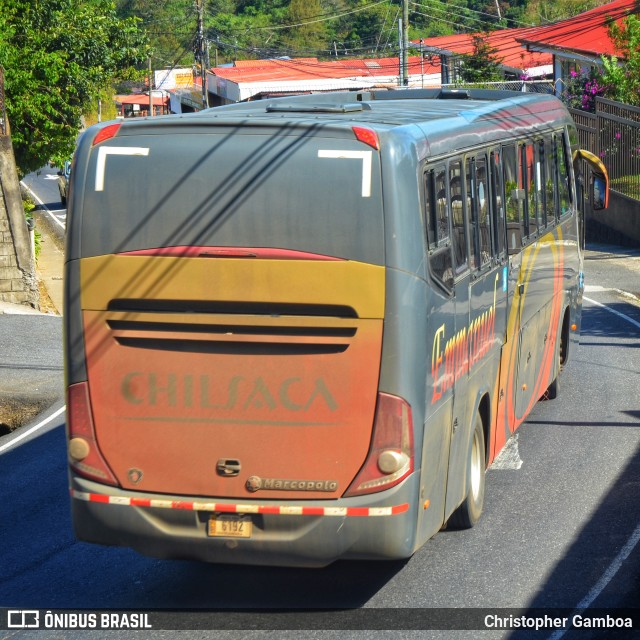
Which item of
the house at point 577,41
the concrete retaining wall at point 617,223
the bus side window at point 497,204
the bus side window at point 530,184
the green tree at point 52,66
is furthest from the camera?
the house at point 577,41

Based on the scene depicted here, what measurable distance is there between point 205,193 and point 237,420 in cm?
144

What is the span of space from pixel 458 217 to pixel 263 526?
106 inches

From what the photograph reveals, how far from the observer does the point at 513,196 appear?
10.1 m

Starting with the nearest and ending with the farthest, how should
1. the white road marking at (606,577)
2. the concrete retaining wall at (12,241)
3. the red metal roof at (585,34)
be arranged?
the white road marking at (606,577) < the concrete retaining wall at (12,241) < the red metal roof at (585,34)

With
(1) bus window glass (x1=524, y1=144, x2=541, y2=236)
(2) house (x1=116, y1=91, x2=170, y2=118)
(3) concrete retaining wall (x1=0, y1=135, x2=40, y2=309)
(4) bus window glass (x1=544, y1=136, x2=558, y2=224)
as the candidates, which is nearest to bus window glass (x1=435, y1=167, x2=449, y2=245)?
(1) bus window glass (x1=524, y1=144, x2=541, y2=236)

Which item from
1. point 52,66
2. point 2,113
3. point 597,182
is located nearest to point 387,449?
point 597,182

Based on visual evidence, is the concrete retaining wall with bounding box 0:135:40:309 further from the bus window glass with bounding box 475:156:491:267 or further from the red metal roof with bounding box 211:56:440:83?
the red metal roof with bounding box 211:56:440:83

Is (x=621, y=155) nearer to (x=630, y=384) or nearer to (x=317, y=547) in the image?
(x=630, y=384)

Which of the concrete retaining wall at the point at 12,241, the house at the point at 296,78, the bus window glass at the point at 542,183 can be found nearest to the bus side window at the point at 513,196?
the bus window glass at the point at 542,183

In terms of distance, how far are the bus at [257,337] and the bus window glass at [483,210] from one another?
130 cm

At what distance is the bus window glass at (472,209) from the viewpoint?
8391mm

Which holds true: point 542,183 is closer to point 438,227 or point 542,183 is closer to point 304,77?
point 438,227

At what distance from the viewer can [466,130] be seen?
8.45 meters

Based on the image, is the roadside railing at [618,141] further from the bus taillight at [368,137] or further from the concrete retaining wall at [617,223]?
the bus taillight at [368,137]
